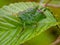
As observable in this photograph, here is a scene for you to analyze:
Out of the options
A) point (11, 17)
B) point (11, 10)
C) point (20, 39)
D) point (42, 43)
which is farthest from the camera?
point (42, 43)

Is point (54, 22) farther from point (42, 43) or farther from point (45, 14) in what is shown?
point (42, 43)

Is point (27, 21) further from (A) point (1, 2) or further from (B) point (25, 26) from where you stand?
(A) point (1, 2)

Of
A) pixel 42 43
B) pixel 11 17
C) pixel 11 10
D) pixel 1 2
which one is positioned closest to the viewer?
pixel 11 17

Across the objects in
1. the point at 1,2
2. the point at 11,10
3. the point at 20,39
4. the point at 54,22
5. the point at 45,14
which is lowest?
the point at 20,39

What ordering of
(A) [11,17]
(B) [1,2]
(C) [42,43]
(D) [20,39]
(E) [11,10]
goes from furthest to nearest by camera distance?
(B) [1,2] → (C) [42,43] → (E) [11,10] → (A) [11,17] → (D) [20,39]

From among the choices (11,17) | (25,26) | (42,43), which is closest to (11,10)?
(11,17)

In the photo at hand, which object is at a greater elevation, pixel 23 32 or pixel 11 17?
pixel 11 17

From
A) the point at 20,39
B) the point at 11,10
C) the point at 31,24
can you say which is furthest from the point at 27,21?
the point at 11,10

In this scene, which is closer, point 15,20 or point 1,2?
point 15,20

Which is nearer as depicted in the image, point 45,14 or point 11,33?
point 11,33

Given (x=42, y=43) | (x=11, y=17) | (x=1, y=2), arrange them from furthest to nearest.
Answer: (x=1, y=2), (x=42, y=43), (x=11, y=17)
